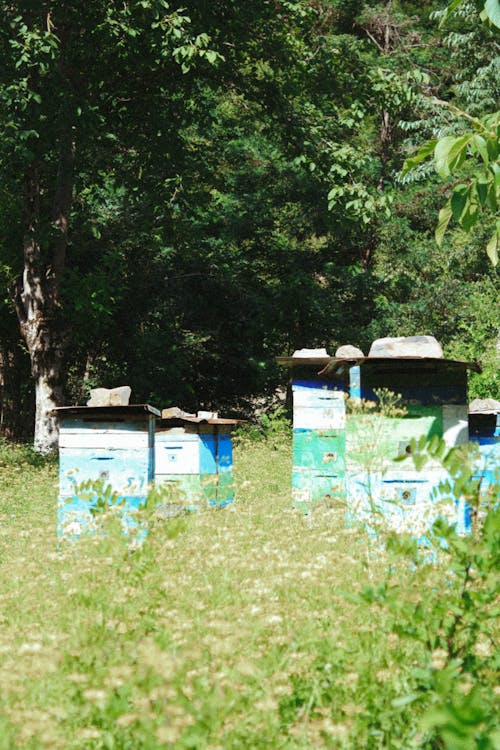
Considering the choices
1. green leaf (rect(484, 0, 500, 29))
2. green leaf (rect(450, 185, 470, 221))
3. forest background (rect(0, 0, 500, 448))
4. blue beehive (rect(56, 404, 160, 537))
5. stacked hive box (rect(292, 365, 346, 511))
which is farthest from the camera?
forest background (rect(0, 0, 500, 448))

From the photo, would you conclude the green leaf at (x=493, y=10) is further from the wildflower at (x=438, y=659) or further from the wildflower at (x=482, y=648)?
the wildflower at (x=482, y=648)

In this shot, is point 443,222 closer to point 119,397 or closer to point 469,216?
point 469,216

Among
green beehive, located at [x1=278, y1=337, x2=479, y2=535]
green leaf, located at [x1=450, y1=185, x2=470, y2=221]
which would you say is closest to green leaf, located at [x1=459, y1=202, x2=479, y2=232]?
green leaf, located at [x1=450, y1=185, x2=470, y2=221]

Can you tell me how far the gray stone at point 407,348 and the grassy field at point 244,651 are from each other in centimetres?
176

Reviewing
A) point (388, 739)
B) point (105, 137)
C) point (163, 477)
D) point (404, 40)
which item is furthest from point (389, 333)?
point (388, 739)

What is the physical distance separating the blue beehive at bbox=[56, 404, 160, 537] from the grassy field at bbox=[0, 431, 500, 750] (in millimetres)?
1838

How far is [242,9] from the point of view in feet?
49.1

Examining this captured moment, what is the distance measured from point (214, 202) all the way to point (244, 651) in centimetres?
2056

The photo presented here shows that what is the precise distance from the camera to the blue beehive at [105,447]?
250 inches

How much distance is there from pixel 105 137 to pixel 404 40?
1441 centimetres

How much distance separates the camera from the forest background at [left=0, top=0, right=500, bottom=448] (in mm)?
14234

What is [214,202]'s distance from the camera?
22641 millimetres

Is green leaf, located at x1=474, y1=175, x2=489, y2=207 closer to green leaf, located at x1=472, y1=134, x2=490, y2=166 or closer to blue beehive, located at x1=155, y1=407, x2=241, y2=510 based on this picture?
green leaf, located at x1=472, y1=134, x2=490, y2=166

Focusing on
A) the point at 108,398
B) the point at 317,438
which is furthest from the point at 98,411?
the point at 317,438
